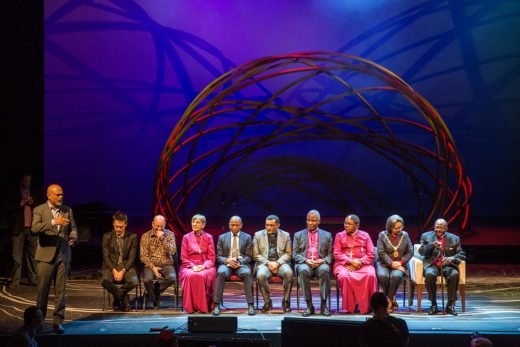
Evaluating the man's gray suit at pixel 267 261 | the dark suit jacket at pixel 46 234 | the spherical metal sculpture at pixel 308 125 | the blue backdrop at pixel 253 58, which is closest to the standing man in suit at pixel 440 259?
the man's gray suit at pixel 267 261

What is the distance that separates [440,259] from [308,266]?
1.44m

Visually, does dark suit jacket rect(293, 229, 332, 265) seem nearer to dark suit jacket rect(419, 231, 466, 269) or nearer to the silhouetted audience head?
dark suit jacket rect(419, 231, 466, 269)

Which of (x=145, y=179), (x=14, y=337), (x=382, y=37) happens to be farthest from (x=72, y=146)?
(x=14, y=337)

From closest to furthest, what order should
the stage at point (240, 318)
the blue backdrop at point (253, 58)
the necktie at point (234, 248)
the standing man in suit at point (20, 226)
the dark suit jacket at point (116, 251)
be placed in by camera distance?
the stage at point (240, 318) → the dark suit jacket at point (116, 251) → the necktie at point (234, 248) → the standing man in suit at point (20, 226) → the blue backdrop at point (253, 58)

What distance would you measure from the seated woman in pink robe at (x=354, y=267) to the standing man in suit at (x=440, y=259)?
585mm

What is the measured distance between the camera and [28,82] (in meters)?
11.7

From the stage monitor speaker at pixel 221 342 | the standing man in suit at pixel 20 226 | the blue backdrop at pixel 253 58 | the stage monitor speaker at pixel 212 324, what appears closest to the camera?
the stage monitor speaker at pixel 221 342

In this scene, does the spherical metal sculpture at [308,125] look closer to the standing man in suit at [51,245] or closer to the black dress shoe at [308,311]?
the black dress shoe at [308,311]

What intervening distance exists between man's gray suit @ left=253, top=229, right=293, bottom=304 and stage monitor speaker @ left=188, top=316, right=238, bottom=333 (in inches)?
84.8

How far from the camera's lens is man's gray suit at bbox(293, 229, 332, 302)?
7.94 metres

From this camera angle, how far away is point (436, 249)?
8.01 metres

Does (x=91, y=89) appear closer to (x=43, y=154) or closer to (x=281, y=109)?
(x=43, y=154)

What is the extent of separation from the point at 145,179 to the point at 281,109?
8.74 ft

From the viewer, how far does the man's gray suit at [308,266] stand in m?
7.94
